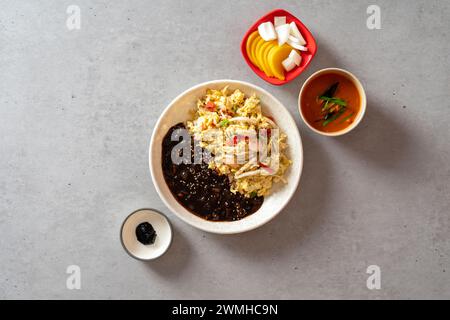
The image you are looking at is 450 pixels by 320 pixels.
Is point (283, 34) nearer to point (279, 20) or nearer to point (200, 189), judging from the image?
point (279, 20)

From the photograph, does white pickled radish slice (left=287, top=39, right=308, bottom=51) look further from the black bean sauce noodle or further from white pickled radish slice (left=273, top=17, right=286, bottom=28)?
the black bean sauce noodle

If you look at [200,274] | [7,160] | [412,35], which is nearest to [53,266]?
[7,160]

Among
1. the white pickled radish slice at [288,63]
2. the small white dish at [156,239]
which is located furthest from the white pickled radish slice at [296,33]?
the small white dish at [156,239]

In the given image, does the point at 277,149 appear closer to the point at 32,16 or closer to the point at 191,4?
the point at 191,4

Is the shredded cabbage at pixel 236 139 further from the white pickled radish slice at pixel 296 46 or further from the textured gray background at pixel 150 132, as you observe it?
the white pickled radish slice at pixel 296 46

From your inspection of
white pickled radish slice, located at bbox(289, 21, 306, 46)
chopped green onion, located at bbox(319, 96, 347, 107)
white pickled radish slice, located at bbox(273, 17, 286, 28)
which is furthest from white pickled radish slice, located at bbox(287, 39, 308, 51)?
chopped green onion, located at bbox(319, 96, 347, 107)

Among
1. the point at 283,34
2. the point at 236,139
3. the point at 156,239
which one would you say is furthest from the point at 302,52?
the point at 156,239
